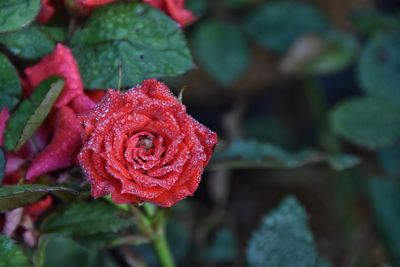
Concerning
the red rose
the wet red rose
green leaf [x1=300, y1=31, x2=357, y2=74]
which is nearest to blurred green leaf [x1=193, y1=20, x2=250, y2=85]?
green leaf [x1=300, y1=31, x2=357, y2=74]

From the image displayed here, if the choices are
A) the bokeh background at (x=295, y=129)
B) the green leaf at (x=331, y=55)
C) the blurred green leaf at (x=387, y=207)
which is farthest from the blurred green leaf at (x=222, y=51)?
the blurred green leaf at (x=387, y=207)

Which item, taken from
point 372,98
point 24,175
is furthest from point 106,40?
point 372,98

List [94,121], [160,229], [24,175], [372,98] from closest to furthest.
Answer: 1. [94,121]
2. [24,175]
3. [160,229]
4. [372,98]

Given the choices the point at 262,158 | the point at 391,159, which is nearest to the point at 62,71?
the point at 262,158

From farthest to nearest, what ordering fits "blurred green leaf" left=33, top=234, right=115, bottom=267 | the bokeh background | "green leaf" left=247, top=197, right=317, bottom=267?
1. the bokeh background
2. "blurred green leaf" left=33, top=234, right=115, bottom=267
3. "green leaf" left=247, top=197, right=317, bottom=267

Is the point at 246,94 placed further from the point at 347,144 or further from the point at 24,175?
the point at 24,175

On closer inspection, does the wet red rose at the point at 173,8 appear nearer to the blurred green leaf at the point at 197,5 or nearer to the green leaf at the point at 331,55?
the blurred green leaf at the point at 197,5

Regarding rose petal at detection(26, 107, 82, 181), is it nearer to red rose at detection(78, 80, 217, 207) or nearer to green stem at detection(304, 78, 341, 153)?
red rose at detection(78, 80, 217, 207)
